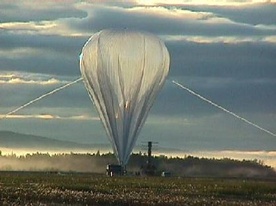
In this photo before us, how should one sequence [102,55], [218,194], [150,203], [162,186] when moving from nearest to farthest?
1. [150,203]
2. [218,194]
3. [162,186]
4. [102,55]

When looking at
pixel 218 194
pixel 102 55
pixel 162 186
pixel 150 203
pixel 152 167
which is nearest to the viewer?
pixel 150 203

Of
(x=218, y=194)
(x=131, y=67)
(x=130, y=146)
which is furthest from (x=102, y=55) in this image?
(x=218, y=194)

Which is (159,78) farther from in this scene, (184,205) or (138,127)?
(184,205)

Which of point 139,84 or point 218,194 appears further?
point 139,84

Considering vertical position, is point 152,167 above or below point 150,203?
below

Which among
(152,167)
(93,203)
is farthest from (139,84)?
(93,203)

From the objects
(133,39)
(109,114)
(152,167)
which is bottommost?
(152,167)
